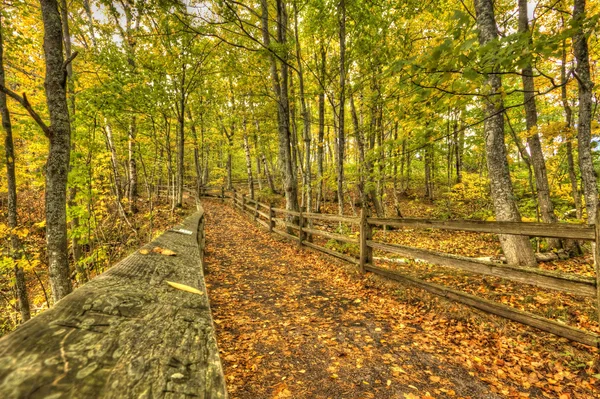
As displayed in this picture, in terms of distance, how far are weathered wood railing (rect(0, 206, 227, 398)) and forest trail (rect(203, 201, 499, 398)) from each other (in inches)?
84.8

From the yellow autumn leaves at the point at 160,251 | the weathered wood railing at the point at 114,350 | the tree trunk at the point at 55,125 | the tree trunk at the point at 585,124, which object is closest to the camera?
the weathered wood railing at the point at 114,350

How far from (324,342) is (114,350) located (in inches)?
130

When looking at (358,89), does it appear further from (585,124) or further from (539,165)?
(539,165)

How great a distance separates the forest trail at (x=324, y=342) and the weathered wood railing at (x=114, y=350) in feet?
7.07

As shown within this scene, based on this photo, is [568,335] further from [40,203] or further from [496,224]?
[40,203]

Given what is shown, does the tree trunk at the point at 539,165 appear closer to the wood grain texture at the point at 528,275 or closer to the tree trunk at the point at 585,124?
the tree trunk at the point at 585,124

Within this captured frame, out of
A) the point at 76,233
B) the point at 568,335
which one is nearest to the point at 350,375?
the point at 568,335

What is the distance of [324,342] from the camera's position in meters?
3.64

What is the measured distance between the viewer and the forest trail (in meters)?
2.83

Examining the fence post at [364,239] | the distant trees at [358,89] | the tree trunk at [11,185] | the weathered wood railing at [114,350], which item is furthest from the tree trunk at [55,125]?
the fence post at [364,239]

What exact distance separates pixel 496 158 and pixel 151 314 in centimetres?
645

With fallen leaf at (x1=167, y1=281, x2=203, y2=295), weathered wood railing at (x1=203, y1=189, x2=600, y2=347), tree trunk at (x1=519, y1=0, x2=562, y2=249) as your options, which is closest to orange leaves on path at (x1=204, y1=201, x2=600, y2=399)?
weathered wood railing at (x1=203, y1=189, x2=600, y2=347)

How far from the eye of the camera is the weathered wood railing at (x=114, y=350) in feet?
2.18

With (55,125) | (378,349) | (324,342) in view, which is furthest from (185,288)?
(55,125)
